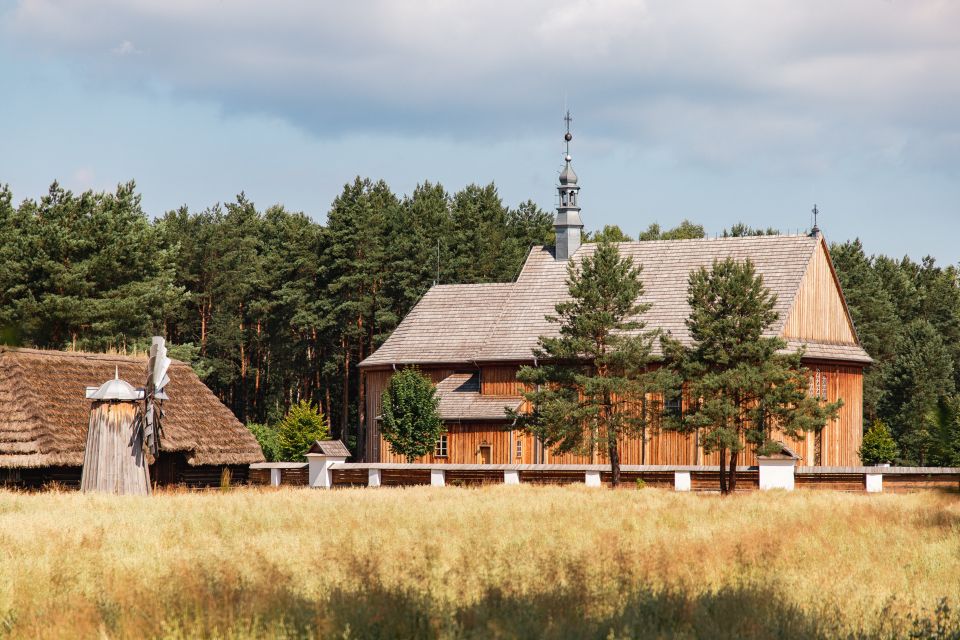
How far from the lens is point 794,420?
38.3 m

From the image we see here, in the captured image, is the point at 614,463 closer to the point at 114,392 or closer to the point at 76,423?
the point at 76,423

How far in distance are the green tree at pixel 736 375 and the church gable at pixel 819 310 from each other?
35.7ft

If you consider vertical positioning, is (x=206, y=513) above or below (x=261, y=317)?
below

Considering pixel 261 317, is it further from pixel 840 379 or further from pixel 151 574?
pixel 151 574

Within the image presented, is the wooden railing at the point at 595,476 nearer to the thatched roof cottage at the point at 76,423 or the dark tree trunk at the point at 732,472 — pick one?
the dark tree trunk at the point at 732,472

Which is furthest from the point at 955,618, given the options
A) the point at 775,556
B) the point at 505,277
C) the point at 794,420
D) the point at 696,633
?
the point at 505,277

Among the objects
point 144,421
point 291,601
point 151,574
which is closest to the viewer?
point 291,601

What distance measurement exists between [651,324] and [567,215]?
29.6ft

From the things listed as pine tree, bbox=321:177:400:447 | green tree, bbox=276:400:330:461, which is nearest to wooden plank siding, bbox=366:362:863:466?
green tree, bbox=276:400:330:461

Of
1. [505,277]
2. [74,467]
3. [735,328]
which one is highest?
[505,277]

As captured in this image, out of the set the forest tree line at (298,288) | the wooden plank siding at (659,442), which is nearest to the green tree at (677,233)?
the forest tree line at (298,288)

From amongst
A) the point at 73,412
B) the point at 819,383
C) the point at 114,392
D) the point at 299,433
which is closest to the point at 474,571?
the point at 114,392

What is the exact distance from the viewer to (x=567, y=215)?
5900cm

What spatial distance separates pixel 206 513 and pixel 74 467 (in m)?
14.5
